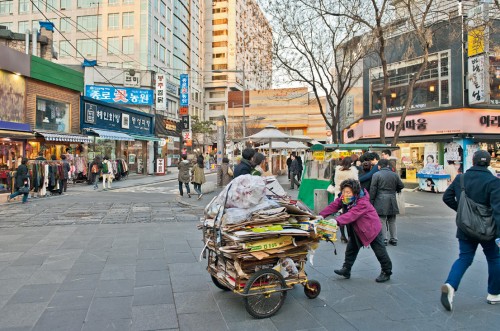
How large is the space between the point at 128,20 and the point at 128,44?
2.97 m

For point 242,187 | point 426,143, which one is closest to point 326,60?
point 426,143

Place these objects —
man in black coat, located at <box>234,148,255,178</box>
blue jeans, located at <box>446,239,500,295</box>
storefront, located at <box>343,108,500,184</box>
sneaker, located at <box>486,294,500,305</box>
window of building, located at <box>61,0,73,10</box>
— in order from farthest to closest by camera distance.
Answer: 1. window of building, located at <box>61,0,73,10</box>
2. storefront, located at <box>343,108,500,184</box>
3. man in black coat, located at <box>234,148,255,178</box>
4. sneaker, located at <box>486,294,500,305</box>
5. blue jeans, located at <box>446,239,500,295</box>

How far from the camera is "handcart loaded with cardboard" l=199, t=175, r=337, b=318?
12.9 feet

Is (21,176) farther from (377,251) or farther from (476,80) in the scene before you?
(476,80)

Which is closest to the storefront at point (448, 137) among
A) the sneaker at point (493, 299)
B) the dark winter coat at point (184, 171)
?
the dark winter coat at point (184, 171)

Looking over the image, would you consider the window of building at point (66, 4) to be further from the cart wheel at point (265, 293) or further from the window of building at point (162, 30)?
the cart wheel at point (265, 293)

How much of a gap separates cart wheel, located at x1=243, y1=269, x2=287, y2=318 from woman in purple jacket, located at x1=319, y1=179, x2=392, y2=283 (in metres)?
1.13

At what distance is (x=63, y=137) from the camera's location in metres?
19.9

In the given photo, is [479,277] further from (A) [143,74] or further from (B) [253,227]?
(A) [143,74]

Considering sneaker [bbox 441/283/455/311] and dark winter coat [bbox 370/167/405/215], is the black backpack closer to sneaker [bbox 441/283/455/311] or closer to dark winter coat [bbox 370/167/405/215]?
sneaker [bbox 441/283/455/311]

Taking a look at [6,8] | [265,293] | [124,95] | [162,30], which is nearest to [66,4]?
[6,8]

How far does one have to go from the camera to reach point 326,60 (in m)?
18.7

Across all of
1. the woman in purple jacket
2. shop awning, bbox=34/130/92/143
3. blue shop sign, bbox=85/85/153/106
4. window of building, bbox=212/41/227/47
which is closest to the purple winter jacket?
the woman in purple jacket

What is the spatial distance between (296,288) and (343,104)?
35.2 m
